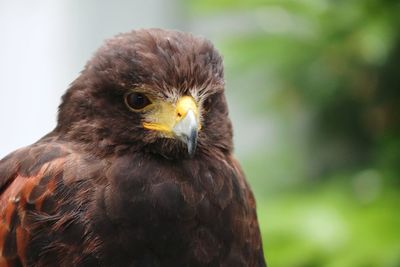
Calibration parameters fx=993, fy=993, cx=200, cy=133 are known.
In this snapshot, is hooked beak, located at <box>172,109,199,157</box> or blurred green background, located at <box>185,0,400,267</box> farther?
blurred green background, located at <box>185,0,400,267</box>

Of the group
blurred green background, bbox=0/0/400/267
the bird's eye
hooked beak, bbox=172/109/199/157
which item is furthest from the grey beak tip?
blurred green background, bbox=0/0/400/267

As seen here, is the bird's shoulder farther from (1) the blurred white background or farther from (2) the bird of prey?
(1) the blurred white background

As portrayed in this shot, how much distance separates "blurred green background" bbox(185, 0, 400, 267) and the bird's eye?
1.29m

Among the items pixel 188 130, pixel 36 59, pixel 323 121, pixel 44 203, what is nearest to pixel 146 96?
pixel 188 130

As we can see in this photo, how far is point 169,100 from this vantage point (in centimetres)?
263

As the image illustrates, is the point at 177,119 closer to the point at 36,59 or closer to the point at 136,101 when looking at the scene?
the point at 136,101

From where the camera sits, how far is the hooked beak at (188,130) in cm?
253

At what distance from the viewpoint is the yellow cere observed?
8.59 feet

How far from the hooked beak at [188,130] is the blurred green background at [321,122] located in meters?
1.25

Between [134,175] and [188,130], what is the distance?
202mm

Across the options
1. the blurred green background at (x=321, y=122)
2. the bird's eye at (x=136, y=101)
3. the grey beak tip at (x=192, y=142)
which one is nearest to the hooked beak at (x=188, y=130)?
the grey beak tip at (x=192, y=142)

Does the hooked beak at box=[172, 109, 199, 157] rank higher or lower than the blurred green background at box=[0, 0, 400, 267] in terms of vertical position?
lower

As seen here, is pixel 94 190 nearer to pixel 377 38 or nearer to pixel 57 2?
pixel 377 38

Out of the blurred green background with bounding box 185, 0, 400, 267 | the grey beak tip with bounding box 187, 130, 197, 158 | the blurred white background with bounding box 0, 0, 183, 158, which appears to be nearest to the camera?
the grey beak tip with bounding box 187, 130, 197, 158
